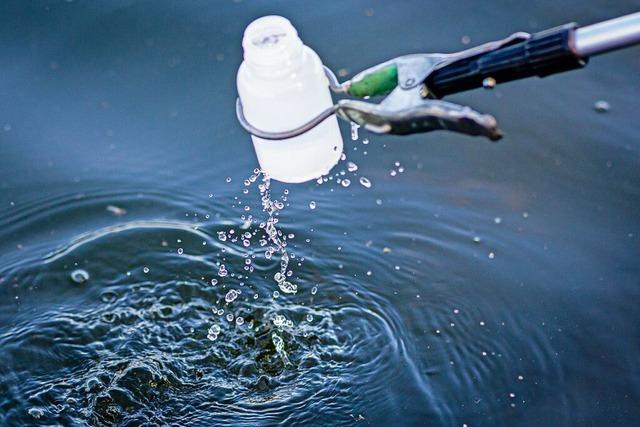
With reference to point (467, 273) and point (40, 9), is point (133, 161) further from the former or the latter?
point (467, 273)

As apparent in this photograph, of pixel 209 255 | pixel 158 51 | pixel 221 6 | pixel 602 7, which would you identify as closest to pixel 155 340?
pixel 209 255

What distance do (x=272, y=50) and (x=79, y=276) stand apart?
1.81 m

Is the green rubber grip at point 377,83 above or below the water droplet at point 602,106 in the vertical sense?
above

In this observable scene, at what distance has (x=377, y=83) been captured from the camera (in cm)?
212

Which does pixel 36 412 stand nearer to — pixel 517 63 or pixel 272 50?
pixel 272 50

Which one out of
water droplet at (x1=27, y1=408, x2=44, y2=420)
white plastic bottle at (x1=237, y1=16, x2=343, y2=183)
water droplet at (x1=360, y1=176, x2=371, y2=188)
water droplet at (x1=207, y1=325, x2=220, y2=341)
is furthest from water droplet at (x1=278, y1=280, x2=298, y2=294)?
white plastic bottle at (x1=237, y1=16, x2=343, y2=183)

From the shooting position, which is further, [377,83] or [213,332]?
[213,332]

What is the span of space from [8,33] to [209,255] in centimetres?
166

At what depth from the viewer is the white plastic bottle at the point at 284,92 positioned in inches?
86.5

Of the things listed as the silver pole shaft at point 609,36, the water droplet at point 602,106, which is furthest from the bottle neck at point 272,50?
the water droplet at point 602,106

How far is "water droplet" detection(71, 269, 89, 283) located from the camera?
3.60 metres

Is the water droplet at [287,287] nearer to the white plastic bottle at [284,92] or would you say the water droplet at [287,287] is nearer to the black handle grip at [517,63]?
the white plastic bottle at [284,92]

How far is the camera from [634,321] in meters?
3.22

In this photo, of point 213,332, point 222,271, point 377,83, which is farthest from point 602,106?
point 377,83
